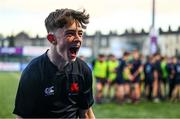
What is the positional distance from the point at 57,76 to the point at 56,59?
0.41 ft

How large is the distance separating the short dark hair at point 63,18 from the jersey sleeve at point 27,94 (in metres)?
0.36

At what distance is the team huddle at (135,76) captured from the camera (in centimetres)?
1589

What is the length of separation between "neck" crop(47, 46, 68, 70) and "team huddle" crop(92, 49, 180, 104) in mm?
11623

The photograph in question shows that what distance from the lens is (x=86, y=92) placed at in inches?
156

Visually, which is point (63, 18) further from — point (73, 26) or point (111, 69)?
point (111, 69)

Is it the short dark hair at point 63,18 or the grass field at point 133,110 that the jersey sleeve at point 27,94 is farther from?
the grass field at point 133,110

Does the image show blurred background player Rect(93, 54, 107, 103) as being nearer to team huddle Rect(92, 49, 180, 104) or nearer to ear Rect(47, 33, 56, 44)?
team huddle Rect(92, 49, 180, 104)

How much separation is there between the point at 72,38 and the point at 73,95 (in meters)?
0.47

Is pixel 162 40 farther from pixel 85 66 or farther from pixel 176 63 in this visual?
pixel 85 66

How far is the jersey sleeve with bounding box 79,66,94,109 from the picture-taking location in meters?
3.93

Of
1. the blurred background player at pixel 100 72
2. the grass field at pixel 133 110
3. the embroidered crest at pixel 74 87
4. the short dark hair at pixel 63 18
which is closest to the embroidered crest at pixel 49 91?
the embroidered crest at pixel 74 87

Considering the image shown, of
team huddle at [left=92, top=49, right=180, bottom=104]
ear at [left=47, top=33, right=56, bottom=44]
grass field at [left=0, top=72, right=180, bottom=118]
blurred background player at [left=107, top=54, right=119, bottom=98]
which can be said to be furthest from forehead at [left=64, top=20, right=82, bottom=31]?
blurred background player at [left=107, top=54, right=119, bottom=98]

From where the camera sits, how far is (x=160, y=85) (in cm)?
1720

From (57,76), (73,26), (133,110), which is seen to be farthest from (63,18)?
(133,110)
